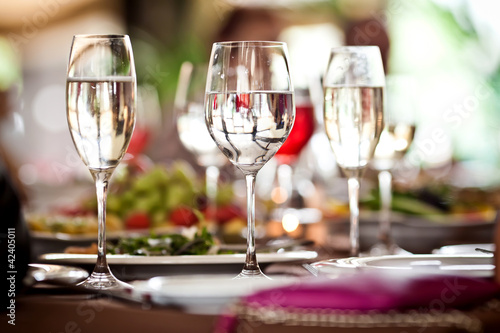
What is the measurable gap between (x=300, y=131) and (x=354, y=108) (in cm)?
62

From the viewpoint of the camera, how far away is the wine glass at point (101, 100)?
0.79 m

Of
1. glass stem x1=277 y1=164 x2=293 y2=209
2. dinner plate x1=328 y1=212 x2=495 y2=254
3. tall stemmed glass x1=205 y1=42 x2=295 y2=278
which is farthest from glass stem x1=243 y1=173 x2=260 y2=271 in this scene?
glass stem x1=277 y1=164 x2=293 y2=209

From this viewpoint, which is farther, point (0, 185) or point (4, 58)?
point (4, 58)

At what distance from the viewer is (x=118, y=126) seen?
788mm

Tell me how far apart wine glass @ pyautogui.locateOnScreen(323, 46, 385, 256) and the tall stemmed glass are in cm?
19

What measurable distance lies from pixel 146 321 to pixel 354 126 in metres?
0.48

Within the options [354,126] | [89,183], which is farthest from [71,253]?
[89,183]

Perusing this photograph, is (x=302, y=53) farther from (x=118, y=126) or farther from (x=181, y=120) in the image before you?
(x=118, y=126)

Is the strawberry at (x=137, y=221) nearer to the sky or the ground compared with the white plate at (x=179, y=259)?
nearer to the ground

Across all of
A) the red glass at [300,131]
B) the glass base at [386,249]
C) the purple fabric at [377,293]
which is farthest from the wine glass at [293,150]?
the purple fabric at [377,293]

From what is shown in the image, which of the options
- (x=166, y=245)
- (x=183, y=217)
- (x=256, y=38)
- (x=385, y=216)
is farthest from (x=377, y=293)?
(x=256, y=38)

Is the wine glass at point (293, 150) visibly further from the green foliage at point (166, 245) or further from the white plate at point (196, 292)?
the white plate at point (196, 292)

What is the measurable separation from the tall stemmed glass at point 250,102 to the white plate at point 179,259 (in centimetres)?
5

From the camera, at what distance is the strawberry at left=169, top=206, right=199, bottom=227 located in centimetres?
150
